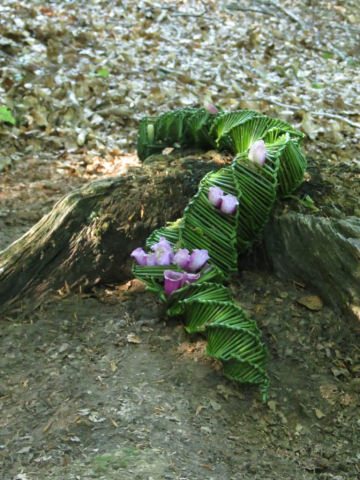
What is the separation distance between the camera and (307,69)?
6273 mm

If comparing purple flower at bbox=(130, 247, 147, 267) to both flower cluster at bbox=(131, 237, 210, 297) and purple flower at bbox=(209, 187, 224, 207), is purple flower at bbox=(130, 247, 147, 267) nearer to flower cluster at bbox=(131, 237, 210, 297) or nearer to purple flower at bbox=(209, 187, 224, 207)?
flower cluster at bbox=(131, 237, 210, 297)

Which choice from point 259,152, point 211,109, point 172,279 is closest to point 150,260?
point 172,279

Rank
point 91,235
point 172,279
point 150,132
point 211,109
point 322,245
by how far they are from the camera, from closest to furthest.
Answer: point 172,279
point 322,245
point 91,235
point 211,109
point 150,132

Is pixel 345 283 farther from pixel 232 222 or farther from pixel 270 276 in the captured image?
pixel 232 222

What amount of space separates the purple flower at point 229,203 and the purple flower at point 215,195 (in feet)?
0.07

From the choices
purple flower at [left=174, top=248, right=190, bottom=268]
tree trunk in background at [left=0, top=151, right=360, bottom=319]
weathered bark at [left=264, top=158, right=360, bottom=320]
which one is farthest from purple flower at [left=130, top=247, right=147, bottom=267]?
weathered bark at [left=264, top=158, right=360, bottom=320]

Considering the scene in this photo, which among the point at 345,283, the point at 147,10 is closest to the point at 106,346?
the point at 345,283

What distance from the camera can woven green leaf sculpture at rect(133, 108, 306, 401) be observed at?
2.05 m

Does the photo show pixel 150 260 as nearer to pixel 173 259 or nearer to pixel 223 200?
pixel 173 259

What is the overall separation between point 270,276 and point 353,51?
5173 millimetres

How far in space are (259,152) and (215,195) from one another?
0.26 meters

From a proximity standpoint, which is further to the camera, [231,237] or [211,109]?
[211,109]

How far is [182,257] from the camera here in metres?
2.25

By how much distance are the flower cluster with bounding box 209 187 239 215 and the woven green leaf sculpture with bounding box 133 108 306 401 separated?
0.01 metres
